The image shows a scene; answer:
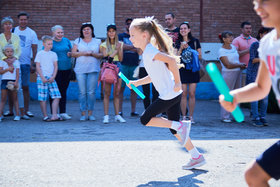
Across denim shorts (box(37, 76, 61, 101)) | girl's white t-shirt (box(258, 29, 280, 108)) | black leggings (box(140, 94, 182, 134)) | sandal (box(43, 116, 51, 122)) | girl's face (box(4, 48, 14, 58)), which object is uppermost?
girl's white t-shirt (box(258, 29, 280, 108))

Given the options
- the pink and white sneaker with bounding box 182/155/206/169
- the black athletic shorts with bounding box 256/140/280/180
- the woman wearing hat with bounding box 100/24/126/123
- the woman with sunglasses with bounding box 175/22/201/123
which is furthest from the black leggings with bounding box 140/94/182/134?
the woman wearing hat with bounding box 100/24/126/123

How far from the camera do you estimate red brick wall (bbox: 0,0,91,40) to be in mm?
12945

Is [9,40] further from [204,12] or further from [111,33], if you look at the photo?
[204,12]

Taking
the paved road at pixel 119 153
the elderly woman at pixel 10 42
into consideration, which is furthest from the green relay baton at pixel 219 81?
the elderly woman at pixel 10 42

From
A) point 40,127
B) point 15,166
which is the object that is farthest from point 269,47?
point 40,127

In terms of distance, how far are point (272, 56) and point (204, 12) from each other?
11468 mm

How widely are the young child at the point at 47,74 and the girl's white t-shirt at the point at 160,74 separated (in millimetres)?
4307

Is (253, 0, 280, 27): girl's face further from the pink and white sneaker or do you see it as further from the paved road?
the pink and white sneaker

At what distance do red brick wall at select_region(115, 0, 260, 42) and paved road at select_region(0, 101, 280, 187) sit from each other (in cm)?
566

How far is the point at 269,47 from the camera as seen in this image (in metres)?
2.83

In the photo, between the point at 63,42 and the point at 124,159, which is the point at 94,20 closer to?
→ the point at 63,42

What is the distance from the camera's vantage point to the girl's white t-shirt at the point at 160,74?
4.89m

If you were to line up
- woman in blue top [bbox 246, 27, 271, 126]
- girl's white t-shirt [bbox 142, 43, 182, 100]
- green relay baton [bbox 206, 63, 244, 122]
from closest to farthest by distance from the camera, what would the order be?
1. green relay baton [bbox 206, 63, 244, 122]
2. girl's white t-shirt [bbox 142, 43, 182, 100]
3. woman in blue top [bbox 246, 27, 271, 126]

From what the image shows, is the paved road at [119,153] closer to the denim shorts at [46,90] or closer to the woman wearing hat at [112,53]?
the woman wearing hat at [112,53]
